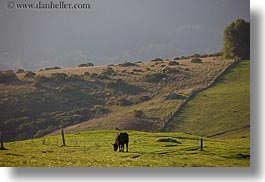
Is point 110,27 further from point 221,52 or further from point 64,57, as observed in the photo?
point 221,52

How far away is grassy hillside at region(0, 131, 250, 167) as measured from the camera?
Result: 10.3 metres

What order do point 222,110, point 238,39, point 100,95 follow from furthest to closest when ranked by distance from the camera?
point 100,95 → point 222,110 → point 238,39

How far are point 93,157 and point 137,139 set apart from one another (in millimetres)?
586

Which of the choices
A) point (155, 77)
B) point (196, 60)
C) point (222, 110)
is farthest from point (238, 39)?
point (155, 77)

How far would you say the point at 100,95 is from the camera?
34.5ft

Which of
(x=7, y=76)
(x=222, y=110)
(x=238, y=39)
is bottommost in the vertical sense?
(x=222, y=110)

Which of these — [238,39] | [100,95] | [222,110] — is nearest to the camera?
[238,39]

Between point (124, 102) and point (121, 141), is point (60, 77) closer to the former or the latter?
point (124, 102)

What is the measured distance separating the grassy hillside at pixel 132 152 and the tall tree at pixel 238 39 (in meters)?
1.07

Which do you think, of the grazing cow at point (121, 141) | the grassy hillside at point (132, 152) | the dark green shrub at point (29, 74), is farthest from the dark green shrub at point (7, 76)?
the grazing cow at point (121, 141)

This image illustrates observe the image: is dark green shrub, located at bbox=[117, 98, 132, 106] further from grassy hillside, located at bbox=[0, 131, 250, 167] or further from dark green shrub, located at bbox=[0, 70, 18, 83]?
dark green shrub, located at bbox=[0, 70, 18, 83]

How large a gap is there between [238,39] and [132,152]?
1.90 metres

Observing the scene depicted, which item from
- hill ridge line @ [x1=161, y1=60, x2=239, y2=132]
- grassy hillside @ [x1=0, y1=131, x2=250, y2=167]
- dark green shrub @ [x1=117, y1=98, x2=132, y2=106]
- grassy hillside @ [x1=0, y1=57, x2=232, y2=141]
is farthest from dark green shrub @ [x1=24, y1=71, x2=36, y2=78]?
hill ridge line @ [x1=161, y1=60, x2=239, y2=132]

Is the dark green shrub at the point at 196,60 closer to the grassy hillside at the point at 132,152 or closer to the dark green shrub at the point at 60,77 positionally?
the grassy hillside at the point at 132,152
